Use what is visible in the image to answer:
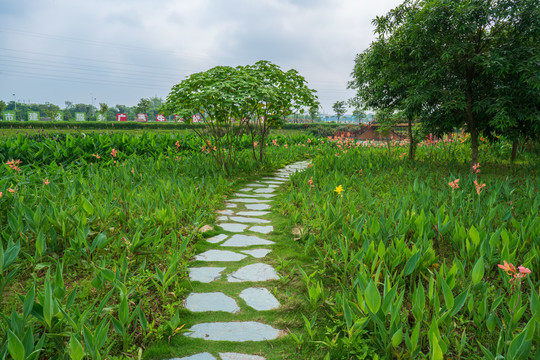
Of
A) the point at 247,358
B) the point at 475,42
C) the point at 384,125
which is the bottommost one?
the point at 247,358

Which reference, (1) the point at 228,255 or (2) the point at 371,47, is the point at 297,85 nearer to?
(2) the point at 371,47

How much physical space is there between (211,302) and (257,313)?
33 centimetres

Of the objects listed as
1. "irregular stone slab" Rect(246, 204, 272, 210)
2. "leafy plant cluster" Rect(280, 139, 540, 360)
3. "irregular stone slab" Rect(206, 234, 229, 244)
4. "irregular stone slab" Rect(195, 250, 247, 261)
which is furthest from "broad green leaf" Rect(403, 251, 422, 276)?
"irregular stone slab" Rect(246, 204, 272, 210)

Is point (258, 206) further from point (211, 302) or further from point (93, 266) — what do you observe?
point (93, 266)

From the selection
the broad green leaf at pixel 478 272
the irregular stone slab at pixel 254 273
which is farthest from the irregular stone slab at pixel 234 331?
the broad green leaf at pixel 478 272

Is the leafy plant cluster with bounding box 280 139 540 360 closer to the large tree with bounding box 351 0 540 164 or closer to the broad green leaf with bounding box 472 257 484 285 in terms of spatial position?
the broad green leaf with bounding box 472 257 484 285

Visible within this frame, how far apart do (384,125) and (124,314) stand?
25.7 feet

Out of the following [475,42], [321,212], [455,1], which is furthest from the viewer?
[475,42]

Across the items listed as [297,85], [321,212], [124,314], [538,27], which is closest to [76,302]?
[124,314]

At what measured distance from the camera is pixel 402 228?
253 centimetres

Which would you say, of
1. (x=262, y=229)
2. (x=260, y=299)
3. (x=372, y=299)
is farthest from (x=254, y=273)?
(x=372, y=299)

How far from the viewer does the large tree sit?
4793 millimetres

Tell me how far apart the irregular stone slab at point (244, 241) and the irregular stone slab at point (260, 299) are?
843mm

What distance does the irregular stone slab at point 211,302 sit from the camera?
6.70ft
